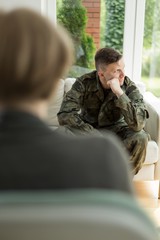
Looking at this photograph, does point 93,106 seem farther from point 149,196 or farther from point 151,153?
point 149,196

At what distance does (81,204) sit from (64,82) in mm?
2381

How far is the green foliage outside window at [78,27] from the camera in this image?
3240mm

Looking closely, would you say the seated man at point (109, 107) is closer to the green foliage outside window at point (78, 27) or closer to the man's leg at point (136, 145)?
the man's leg at point (136, 145)

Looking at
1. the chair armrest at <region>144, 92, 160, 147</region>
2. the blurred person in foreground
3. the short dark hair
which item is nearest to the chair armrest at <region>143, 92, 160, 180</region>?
the chair armrest at <region>144, 92, 160, 147</region>

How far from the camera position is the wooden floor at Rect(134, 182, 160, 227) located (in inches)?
91.6

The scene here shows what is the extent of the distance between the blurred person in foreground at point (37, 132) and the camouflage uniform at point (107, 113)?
1524mm

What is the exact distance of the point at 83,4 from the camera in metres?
3.22

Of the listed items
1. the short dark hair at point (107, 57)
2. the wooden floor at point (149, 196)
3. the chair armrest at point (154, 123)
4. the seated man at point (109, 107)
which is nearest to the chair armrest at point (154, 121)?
the chair armrest at point (154, 123)

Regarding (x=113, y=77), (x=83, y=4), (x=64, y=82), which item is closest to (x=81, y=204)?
(x=113, y=77)

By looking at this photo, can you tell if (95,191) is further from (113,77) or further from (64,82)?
(64,82)

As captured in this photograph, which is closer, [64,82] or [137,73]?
[64,82]

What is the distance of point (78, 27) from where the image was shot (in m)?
3.27

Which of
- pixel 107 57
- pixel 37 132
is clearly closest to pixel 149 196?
pixel 107 57

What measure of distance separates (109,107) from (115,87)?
215mm
